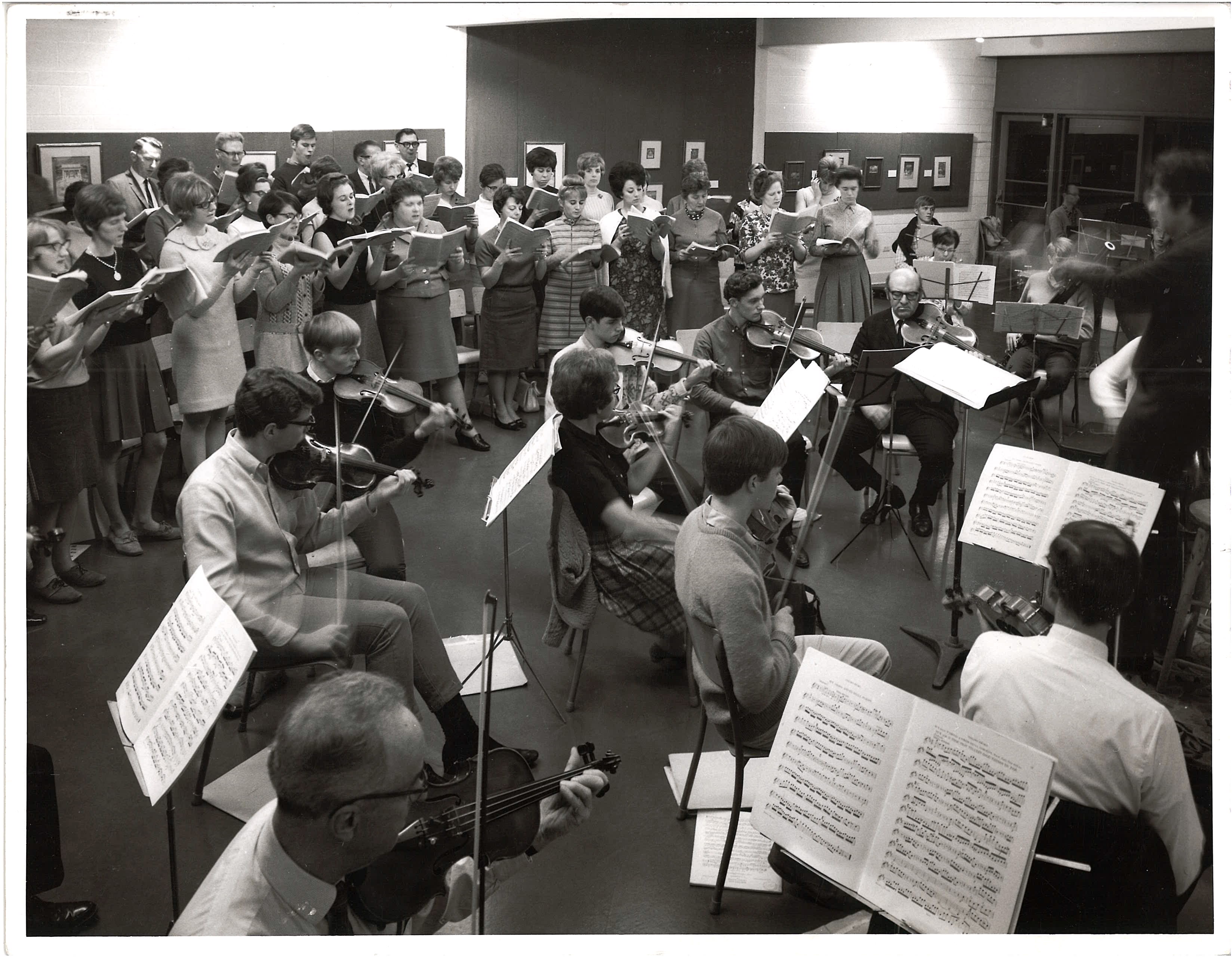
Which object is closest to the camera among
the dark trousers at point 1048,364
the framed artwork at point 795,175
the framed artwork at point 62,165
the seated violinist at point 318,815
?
the seated violinist at point 318,815

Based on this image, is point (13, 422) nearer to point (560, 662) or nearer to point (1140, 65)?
point (560, 662)

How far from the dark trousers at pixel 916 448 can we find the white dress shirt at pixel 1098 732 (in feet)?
10.9

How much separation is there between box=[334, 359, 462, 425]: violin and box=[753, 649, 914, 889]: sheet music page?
111 inches

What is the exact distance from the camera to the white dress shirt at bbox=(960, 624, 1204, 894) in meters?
2.26

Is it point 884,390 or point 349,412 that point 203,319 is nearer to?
point 349,412

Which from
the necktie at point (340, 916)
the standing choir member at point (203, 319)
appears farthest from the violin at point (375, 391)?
the necktie at point (340, 916)

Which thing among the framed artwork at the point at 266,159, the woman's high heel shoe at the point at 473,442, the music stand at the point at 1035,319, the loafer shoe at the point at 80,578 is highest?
the framed artwork at the point at 266,159

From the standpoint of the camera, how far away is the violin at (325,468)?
11.4 feet

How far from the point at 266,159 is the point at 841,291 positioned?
13.6 feet

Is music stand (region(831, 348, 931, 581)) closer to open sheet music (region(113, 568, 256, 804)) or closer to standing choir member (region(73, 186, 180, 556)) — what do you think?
standing choir member (region(73, 186, 180, 556))

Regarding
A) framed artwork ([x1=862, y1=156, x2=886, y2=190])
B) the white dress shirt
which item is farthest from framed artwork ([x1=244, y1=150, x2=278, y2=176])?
framed artwork ([x1=862, y1=156, x2=886, y2=190])

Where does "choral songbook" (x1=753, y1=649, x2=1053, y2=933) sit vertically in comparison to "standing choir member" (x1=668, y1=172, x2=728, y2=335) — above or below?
below

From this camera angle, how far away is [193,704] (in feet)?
7.45

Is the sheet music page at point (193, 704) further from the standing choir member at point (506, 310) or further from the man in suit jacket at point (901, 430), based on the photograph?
the standing choir member at point (506, 310)
